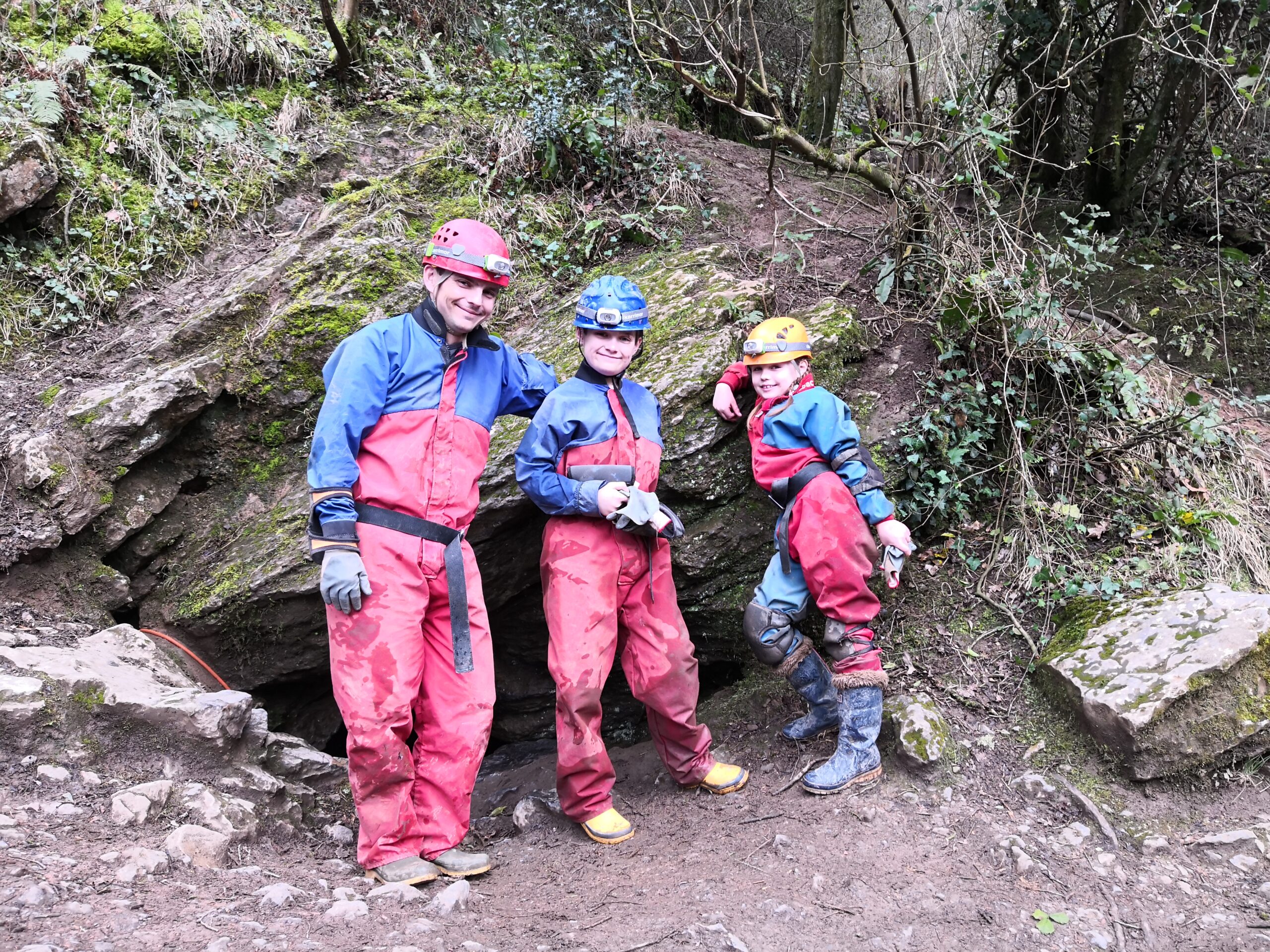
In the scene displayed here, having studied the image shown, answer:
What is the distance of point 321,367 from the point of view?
16.0 ft

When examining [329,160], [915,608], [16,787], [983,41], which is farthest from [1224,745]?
[329,160]

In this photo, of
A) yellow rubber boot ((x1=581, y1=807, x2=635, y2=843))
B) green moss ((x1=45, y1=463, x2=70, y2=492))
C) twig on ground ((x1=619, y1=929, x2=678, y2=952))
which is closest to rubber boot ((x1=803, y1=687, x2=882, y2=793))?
yellow rubber boot ((x1=581, y1=807, x2=635, y2=843))

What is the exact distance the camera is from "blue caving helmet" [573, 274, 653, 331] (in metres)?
3.71

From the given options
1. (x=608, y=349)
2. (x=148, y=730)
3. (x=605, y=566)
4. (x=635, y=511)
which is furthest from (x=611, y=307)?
(x=148, y=730)

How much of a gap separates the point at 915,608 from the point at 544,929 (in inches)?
98.9

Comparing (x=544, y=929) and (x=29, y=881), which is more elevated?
(x=29, y=881)

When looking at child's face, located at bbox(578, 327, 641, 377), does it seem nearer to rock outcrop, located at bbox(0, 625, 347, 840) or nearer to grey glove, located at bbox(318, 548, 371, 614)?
grey glove, located at bbox(318, 548, 371, 614)

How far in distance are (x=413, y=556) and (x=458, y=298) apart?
1136 mm

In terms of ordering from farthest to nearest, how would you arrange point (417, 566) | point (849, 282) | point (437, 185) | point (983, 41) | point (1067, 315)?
point (983, 41), point (437, 185), point (849, 282), point (1067, 315), point (417, 566)

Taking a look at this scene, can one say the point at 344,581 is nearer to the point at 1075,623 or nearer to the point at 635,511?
the point at 635,511

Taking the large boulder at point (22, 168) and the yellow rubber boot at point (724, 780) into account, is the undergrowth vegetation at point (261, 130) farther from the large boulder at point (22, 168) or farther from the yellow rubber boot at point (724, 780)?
the yellow rubber boot at point (724, 780)

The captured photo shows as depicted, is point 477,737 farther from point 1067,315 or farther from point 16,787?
point 1067,315

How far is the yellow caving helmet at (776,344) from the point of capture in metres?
3.96

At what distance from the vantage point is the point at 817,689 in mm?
3920
